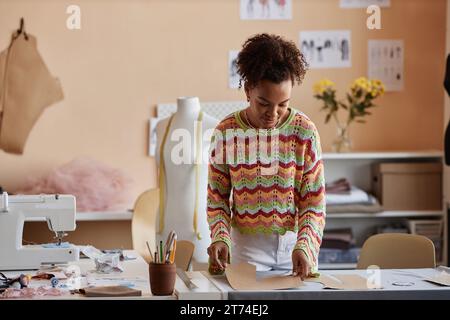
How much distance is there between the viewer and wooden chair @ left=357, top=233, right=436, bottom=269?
3404mm

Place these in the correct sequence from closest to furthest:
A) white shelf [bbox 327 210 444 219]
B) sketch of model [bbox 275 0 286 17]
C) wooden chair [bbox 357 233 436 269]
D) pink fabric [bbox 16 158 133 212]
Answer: wooden chair [bbox 357 233 436 269] → pink fabric [bbox 16 158 133 212] → white shelf [bbox 327 210 444 219] → sketch of model [bbox 275 0 286 17]

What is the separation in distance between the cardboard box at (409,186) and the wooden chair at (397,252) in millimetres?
2036

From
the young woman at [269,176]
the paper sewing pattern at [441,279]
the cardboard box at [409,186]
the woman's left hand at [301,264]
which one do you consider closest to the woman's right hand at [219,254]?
the young woman at [269,176]

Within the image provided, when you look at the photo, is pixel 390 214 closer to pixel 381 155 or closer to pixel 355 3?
pixel 381 155

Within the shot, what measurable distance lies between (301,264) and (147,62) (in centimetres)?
331

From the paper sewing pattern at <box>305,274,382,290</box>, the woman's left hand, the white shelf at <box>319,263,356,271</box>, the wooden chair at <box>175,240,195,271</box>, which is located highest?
the woman's left hand

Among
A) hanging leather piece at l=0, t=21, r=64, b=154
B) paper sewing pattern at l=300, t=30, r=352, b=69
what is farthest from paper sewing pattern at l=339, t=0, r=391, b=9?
hanging leather piece at l=0, t=21, r=64, b=154

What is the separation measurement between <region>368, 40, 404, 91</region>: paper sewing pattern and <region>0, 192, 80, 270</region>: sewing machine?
3112 millimetres

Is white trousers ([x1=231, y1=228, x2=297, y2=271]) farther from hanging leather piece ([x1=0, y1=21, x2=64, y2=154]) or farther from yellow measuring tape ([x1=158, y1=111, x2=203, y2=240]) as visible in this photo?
hanging leather piece ([x1=0, y1=21, x2=64, y2=154])

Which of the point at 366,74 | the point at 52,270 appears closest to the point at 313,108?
the point at 366,74

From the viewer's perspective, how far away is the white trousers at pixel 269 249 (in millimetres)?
2783

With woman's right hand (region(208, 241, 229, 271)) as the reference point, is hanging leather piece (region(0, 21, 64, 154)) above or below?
above

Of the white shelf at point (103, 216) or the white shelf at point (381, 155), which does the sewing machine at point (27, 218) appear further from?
the white shelf at point (381, 155)

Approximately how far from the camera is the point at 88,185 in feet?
17.4
